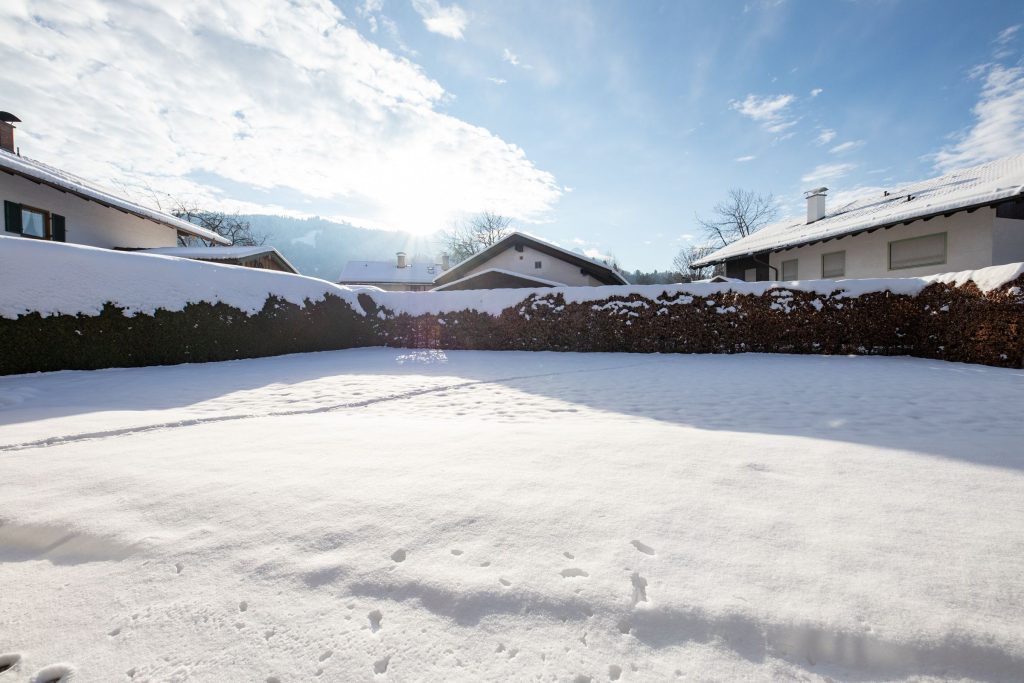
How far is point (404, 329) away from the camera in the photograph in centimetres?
1171

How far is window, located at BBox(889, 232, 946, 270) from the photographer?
1077 centimetres

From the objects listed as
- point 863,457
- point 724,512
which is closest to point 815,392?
point 863,457

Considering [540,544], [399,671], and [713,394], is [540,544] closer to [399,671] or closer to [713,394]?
[399,671]

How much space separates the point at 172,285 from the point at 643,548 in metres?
8.64

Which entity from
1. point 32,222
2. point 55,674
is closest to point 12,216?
point 32,222

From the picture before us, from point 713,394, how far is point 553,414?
215 centimetres

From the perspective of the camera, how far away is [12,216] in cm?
1124

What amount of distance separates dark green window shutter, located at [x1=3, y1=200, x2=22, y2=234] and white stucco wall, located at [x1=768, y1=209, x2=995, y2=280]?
24.2 meters

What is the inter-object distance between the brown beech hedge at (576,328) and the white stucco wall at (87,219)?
8894 mm

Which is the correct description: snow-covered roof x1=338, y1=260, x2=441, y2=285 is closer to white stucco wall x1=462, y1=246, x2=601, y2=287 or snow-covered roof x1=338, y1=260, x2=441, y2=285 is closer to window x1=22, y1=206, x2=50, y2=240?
white stucco wall x1=462, y1=246, x2=601, y2=287

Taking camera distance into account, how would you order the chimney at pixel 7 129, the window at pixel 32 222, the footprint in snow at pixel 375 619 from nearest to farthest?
the footprint in snow at pixel 375 619
the window at pixel 32 222
the chimney at pixel 7 129

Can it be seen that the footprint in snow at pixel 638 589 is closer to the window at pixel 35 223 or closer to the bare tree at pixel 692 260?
the window at pixel 35 223

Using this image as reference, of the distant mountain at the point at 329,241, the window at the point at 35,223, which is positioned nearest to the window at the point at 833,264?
the window at the point at 35,223

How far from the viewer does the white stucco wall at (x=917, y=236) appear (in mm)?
9672
